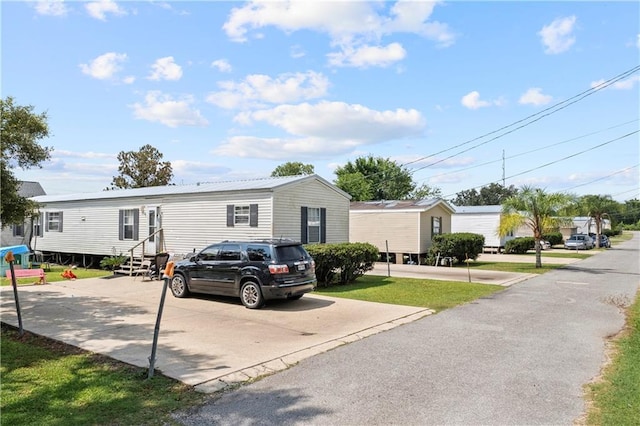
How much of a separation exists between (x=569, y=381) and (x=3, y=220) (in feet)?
34.0

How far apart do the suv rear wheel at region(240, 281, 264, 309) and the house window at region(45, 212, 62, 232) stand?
58.1ft

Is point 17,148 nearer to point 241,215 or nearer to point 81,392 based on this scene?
point 81,392

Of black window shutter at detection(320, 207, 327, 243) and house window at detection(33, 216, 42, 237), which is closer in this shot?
black window shutter at detection(320, 207, 327, 243)

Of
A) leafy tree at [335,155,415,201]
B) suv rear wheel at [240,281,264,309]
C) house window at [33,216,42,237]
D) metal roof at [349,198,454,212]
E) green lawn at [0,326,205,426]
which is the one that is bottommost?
green lawn at [0,326,205,426]

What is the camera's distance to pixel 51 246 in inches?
963

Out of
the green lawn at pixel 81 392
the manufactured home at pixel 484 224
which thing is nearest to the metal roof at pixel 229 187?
the green lawn at pixel 81 392

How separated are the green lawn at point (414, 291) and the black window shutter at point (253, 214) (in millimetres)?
3846

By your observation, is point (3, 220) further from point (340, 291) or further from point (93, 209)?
point (93, 209)

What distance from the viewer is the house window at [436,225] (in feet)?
83.9

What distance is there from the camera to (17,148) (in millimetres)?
8930

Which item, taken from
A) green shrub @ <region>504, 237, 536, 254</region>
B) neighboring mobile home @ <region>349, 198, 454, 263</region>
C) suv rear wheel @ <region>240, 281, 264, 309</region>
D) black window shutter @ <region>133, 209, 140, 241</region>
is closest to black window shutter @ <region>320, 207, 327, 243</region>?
neighboring mobile home @ <region>349, 198, 454, 263</region>

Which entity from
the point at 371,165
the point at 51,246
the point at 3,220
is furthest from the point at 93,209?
the point at 371,165

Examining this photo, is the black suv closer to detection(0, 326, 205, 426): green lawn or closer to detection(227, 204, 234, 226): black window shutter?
detection(0, 326, 205, 426): green lawn

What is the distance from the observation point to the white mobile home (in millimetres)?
34844
